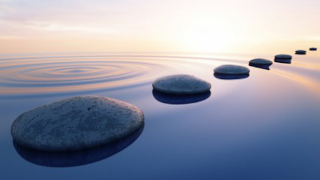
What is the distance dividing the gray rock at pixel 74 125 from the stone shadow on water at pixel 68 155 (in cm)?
10

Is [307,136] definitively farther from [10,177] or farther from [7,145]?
[7,145]

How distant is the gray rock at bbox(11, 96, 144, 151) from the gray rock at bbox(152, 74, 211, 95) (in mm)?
2875

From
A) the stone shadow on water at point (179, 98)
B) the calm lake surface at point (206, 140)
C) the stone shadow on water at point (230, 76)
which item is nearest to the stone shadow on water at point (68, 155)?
the calm lake surface at point (206, 140)

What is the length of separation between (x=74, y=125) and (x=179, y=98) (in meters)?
4.17

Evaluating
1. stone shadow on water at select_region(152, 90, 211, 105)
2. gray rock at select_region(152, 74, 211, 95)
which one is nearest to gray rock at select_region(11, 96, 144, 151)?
stone shadow on water at select_region(152, 90, 211, 105)

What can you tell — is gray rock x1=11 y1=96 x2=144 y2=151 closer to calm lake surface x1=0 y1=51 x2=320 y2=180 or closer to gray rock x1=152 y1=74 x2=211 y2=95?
calm lake surface x1=0 y1=51 x2=320 y2=180

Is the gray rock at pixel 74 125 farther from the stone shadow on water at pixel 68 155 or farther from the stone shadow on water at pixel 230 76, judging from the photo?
the stone shadow on water at pixel 230 76

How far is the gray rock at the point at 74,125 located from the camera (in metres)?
3.77

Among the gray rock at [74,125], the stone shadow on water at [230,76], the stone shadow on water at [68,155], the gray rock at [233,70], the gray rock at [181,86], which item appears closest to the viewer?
the stone shadow on water at [68,155]

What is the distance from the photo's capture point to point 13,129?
4.34 m

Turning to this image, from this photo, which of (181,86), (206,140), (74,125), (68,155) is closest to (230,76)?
(181,86)

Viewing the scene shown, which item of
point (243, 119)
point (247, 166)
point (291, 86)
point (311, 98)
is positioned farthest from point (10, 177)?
point (291, 86)

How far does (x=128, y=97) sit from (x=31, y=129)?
391cm

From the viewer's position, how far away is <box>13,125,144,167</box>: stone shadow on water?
3564 mm
